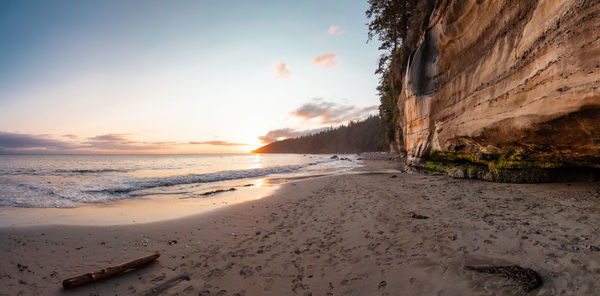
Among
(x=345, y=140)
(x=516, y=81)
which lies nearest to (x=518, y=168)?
(x=516, y=81)

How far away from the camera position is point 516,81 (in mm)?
5367

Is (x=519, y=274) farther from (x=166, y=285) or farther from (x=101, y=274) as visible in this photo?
(x=101, y=274)

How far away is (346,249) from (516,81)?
581 centimetres

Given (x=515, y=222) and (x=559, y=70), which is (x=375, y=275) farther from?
(x=559, y=70)

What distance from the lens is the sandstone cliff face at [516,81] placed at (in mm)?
3797

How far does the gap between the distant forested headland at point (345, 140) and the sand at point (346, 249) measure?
89.9 metres

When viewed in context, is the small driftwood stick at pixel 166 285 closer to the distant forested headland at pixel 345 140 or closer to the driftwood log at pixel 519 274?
the driftwood log at pixel 519 274

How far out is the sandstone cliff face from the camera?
3.80 m

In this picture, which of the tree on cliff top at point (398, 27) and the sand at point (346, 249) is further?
the tree on cliff top at point (398, 27)

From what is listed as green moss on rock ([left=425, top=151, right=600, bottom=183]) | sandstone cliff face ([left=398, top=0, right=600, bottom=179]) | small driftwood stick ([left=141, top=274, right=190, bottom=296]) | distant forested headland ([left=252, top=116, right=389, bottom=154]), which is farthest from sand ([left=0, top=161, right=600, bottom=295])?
distant forested headland ([left=252, top=116, right=389, bottom=154])

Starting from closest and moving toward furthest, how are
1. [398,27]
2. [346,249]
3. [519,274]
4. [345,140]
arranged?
[519,274] < [346,249] < [398,27] < [345,140]

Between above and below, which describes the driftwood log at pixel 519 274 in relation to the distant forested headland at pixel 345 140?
below

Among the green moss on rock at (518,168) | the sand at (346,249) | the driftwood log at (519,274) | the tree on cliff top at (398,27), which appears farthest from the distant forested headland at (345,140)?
→ the driftwood log at (519,274)

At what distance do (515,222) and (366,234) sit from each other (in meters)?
2.55
